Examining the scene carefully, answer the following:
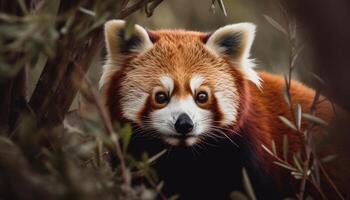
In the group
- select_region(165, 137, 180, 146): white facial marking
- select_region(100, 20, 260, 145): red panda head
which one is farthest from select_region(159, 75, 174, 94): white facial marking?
select_region(165, 137, 180, 146): white facial marking

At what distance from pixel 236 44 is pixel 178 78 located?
0.51 meters

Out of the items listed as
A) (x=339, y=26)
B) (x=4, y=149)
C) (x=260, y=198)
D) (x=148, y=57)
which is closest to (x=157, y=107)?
(x=148, y=57)

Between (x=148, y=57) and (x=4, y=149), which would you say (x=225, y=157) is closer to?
(x=148, y=57)

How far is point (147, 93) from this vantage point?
12.5 feet

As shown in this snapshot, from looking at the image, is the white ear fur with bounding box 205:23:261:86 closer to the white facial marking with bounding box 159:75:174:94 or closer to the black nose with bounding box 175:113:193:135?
the white facial marking with bounding box 159:75:174:94

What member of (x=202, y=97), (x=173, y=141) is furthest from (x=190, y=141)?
(x=202, y=97)

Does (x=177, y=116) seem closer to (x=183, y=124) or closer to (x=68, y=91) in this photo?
(x=183, y=124)

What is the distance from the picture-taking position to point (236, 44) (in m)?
4.08

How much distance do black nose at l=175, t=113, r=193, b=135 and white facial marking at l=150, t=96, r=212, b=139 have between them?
0.02 m

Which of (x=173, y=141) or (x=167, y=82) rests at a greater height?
(x=167, y=82)

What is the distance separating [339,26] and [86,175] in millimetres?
908

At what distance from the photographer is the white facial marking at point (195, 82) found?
375 centimetres

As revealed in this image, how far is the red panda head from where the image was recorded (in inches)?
146

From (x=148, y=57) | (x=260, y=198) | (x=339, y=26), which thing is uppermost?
(x=339, y=26)
